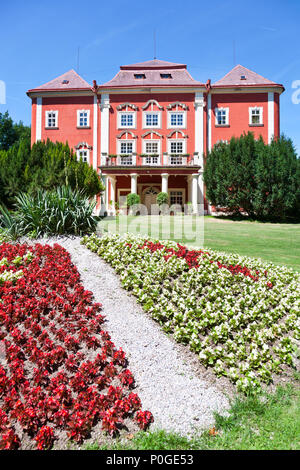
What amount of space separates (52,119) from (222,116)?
54.5 feet

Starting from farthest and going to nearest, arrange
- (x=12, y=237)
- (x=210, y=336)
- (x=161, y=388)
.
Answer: (x=12, y=237)
(x=210, y=336)
(x=161, y=388)

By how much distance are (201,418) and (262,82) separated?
31111 mm

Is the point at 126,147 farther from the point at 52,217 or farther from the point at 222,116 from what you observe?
the point at 52,217

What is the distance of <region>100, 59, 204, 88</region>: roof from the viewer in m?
27.1

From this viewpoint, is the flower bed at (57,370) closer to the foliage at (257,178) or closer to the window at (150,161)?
the foliage at (257,178)

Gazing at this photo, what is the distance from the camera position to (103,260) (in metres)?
6.03

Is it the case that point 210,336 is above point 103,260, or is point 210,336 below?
below

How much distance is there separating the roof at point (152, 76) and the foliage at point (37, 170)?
14.8 metres

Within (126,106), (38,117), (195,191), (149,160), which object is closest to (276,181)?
(195,191)

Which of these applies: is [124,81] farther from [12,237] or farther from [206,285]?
[206,285]

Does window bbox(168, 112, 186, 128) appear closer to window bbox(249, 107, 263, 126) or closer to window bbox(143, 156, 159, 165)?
window bbox(143, 156, 159, 165)

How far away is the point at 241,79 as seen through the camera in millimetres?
27641
